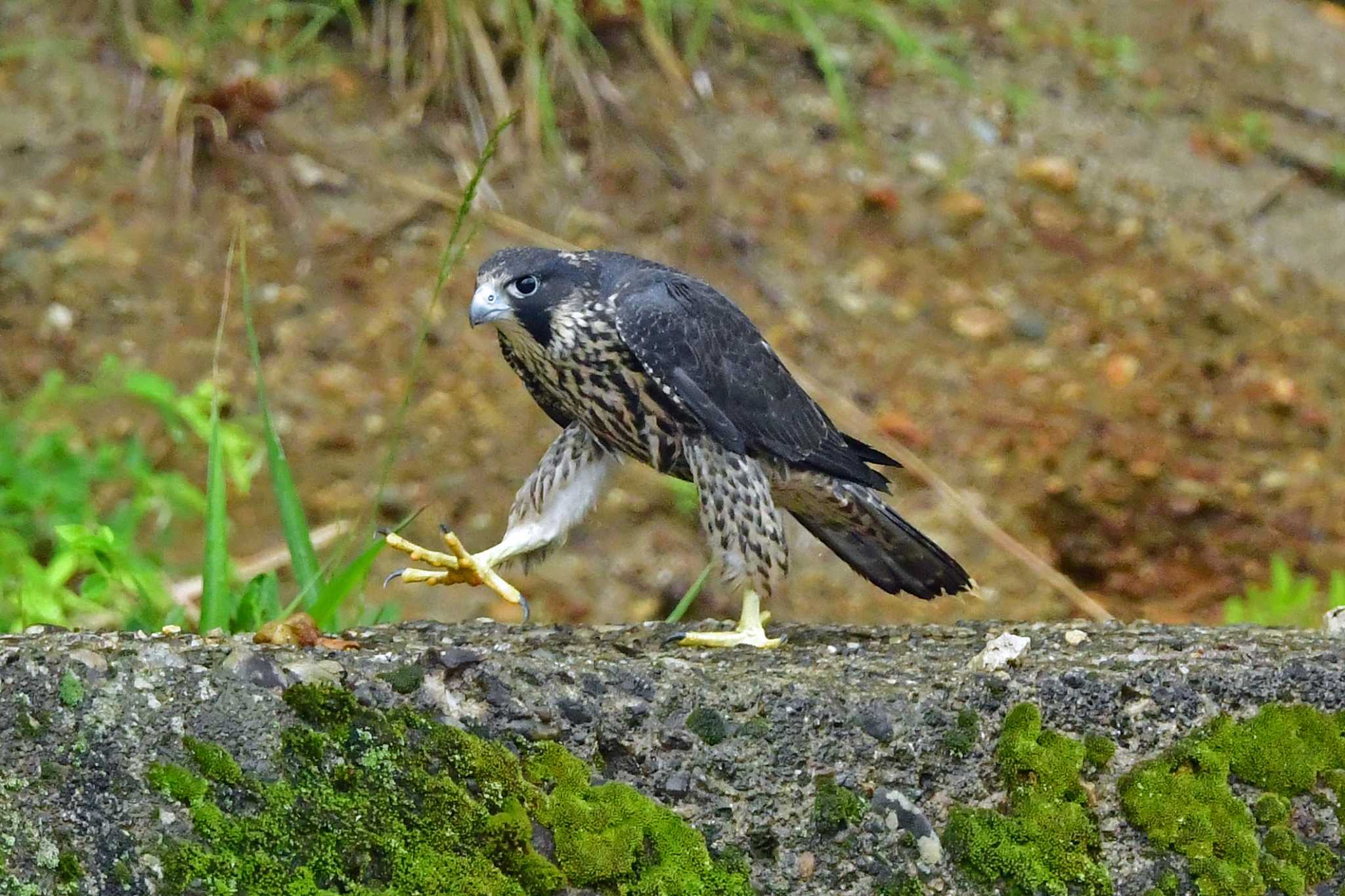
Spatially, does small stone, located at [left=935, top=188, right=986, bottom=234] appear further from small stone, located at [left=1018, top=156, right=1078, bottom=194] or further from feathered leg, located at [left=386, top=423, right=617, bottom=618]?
feathered leg, located at [left=386, top=423, right=617, bottom=618]

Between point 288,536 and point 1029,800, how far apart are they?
151 cm

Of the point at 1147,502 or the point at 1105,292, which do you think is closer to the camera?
the point at 1147,502

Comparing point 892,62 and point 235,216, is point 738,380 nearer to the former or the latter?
point 235,216

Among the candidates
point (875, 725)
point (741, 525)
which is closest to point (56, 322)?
point (741, 525)

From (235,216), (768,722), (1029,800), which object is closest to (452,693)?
(768,722)

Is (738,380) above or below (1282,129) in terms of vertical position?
below

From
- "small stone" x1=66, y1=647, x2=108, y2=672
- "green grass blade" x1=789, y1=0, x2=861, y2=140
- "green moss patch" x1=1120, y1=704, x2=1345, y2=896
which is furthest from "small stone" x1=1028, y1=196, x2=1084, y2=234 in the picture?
"small stone" x1=66, y1=647, x2=108, y2=672

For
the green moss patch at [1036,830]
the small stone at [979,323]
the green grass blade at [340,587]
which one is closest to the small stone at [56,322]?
the green grass blade at [340,587]

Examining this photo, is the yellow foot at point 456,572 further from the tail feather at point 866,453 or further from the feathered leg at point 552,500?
the tail feather at point 866,453

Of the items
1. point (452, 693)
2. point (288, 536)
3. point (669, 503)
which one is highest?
point (452, 693)

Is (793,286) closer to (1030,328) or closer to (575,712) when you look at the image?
(1030,328)

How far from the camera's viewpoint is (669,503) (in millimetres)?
5043

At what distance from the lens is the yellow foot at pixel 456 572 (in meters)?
2.96

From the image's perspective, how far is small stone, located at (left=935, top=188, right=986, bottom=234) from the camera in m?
5.80
